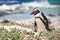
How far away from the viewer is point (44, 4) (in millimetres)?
6102

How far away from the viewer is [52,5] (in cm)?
611

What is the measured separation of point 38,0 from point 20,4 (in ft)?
1.49

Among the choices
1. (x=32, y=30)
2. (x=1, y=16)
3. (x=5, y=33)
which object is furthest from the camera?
(x=1, y=16)

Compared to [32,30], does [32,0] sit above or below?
above

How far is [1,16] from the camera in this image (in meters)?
5.83

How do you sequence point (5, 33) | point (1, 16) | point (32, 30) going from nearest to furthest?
point (5, 33) < point (32, 30) < point (1, 16)

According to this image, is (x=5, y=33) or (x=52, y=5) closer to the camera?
(x=5, y=33)

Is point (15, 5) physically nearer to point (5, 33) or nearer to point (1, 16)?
point (1, 16)

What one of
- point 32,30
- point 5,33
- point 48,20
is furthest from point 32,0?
point 5,33

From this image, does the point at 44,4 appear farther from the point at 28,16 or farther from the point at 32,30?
the point at 32,30

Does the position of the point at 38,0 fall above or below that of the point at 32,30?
above

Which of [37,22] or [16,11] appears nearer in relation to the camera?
[37,22]

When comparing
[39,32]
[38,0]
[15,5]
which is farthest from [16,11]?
[39,32]

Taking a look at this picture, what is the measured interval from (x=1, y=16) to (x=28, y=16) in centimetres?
64
